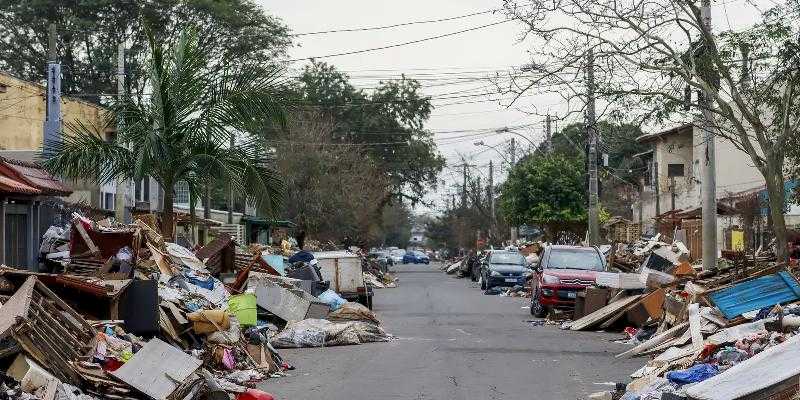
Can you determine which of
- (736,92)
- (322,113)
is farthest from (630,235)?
(736,92)

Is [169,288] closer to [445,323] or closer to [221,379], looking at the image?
[221,379]

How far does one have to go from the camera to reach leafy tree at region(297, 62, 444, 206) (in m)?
79.0

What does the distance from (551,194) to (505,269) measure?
1425 centimetres

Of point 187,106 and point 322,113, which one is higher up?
point 322,113

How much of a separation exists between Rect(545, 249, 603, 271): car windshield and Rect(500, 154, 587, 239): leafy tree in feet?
94.6

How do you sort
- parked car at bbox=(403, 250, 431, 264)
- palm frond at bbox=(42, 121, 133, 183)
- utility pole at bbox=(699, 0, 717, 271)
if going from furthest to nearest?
parked car at bbox=(403, 250, 431, 264) < utility pole at bbox=(699, 0, 717, 271) < palm frond at bbox=(42, 121, 133, 183)

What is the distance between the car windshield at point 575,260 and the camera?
29531 mm

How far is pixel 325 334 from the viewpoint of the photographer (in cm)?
2191

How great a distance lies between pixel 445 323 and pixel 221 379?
12.5 meters

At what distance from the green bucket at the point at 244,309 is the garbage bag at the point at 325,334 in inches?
28.9

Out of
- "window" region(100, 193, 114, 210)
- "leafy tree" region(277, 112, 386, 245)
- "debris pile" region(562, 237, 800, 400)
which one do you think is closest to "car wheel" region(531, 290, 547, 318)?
"debris pile" region(562, 237, 800, 400)

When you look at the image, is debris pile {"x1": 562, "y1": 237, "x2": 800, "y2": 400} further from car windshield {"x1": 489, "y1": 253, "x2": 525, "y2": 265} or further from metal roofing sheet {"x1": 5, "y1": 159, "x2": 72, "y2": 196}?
car windshield {"x1": 489, "y1": 253, "x2": 525, "y2": 265}

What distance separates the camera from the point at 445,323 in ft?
90.6

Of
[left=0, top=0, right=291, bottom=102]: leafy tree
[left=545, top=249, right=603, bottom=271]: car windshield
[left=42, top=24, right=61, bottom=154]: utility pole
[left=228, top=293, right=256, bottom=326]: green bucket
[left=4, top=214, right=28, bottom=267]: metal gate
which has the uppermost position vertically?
[left=0, top=0, right=291, bottom=102]: leafy tree
